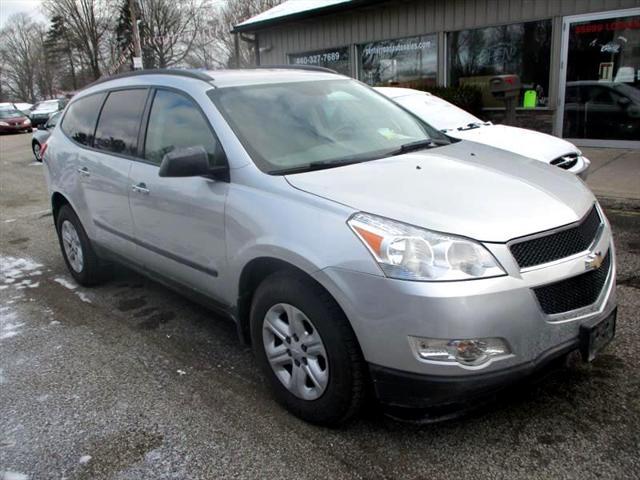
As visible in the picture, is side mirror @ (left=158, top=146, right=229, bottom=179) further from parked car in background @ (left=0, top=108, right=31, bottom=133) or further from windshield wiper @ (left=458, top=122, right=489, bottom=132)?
parked car in background @ (left=0, top=108, right=31, bottom=133)

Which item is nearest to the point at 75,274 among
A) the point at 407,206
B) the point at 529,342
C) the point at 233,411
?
the point at 233,411

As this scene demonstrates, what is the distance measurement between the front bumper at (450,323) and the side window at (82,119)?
3036mm

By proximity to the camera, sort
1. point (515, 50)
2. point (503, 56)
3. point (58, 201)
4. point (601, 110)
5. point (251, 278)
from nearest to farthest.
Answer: point (251, 278)
point (58, 201)
point (601, 110)
point (515, 50)
point (503, 56)

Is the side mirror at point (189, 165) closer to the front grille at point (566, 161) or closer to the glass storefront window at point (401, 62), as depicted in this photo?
the front grille at point (566, 161)

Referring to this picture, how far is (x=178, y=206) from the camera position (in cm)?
343

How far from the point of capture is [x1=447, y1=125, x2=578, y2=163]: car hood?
606cm

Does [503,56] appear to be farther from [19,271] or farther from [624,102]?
[19,271]

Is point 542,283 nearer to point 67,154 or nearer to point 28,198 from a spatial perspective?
point 67,154

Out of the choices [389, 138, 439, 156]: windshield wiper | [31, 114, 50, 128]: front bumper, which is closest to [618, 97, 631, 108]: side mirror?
[389, 138, 439, 156]: windshield wiper

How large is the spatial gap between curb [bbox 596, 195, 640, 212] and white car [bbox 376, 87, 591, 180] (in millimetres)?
530

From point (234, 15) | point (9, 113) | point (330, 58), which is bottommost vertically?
point (9, 113)

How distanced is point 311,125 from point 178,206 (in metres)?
0.93

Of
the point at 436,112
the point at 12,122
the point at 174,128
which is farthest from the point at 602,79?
the point at 12,122

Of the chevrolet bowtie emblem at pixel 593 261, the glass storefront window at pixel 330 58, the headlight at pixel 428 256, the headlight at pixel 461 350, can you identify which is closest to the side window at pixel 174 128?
the headlight at pixel 428 256
